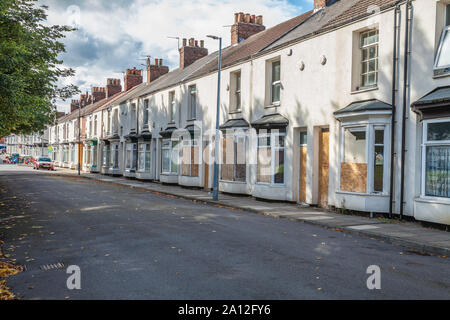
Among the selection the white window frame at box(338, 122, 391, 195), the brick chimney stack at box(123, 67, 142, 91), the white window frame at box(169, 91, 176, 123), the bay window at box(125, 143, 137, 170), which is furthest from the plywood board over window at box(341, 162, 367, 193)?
the brick chimney stack at box(123, 67, 142, 91)

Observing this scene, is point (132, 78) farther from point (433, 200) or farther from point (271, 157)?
point (433, 200)

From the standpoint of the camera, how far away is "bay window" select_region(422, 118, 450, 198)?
1156 centimetres

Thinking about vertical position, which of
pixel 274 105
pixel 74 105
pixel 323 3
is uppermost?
pixel 74 105

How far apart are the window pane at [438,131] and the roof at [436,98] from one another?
25.9 inches

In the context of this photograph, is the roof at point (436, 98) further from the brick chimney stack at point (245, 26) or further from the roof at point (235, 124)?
the brick chimney stack at point (245, 26)

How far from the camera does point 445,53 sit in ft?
38.5

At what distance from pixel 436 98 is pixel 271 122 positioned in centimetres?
763

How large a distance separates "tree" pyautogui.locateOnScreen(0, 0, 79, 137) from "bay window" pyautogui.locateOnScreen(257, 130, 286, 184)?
942 centimetres

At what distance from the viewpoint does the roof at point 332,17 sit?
1489 cm

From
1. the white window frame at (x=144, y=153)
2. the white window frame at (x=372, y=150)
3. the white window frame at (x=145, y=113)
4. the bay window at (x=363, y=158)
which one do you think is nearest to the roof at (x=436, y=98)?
the white window frame at (x=372, y=150)

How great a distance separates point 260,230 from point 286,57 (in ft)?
32.3

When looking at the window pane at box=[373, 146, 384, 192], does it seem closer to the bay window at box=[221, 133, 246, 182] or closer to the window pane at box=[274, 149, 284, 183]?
the window pane at box=[274, 149, 284, 183]

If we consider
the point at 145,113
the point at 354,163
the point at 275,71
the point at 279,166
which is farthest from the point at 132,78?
the point at 354,163

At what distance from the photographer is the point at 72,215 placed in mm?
13172
